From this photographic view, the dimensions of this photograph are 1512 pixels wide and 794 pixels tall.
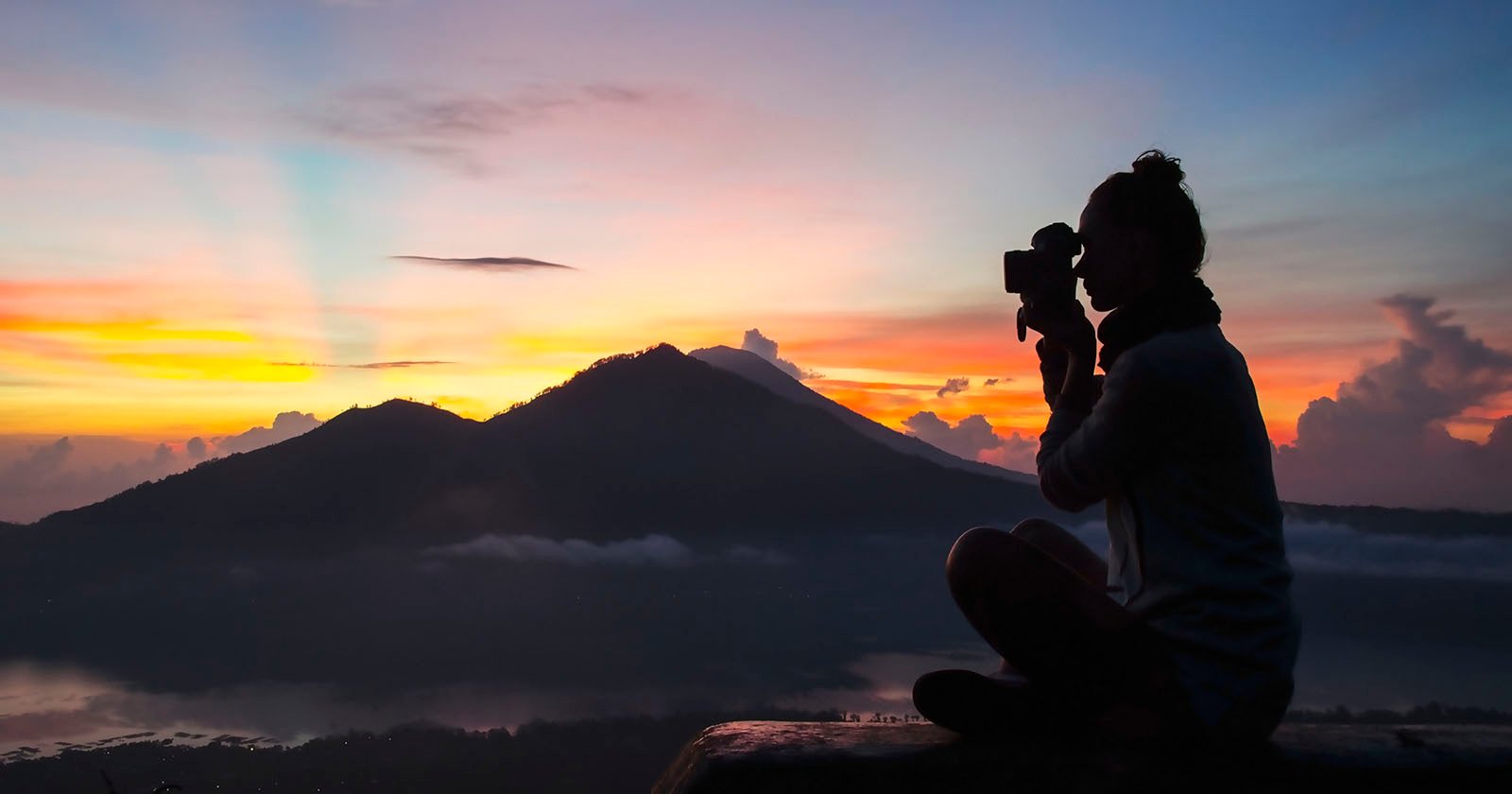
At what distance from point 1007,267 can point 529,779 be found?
170m

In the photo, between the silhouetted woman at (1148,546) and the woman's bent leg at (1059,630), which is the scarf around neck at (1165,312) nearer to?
the silhouetted woman at (1148,546)

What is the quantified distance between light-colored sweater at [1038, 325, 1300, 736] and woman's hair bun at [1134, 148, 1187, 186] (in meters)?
0.51

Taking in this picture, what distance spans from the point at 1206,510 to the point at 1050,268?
89 centimetres

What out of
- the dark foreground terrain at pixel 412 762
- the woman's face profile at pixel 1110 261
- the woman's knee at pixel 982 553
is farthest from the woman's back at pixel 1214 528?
the dark foreground terrain at pixel 412 762

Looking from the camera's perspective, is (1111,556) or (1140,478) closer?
(1140,478)

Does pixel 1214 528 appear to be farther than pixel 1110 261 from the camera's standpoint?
No

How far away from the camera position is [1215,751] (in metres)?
2.77

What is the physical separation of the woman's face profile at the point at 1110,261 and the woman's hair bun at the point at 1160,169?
6.2 inches

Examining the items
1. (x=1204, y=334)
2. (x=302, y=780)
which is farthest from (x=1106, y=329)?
(x=302, y=780)

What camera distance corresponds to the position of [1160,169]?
2982 mm

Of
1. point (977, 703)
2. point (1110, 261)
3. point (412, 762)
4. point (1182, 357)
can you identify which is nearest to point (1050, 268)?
point (1110, 261)

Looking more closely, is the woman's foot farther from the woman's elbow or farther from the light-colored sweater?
the woman's elbow

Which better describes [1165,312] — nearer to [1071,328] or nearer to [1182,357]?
[1182,357]

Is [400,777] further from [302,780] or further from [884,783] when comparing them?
[884,783]
